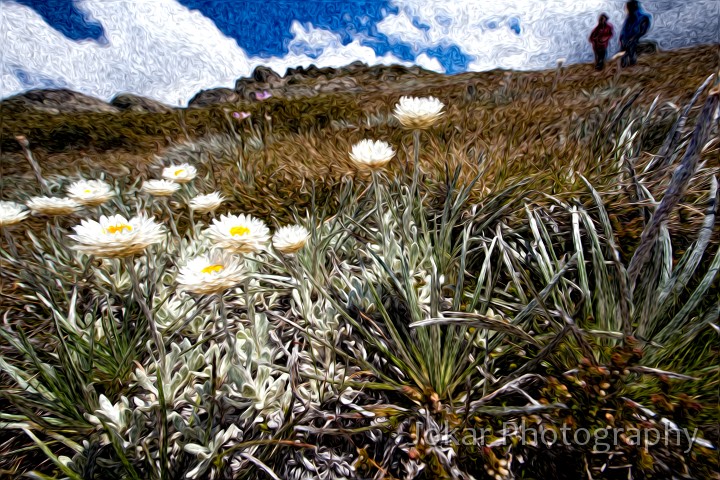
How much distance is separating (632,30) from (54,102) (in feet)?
5.11

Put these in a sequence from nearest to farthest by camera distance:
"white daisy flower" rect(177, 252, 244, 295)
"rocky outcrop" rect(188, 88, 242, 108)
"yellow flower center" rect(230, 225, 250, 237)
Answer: "white daisy flower" rect(177, 252, 244, 295), "yellow flower center" rect(230, 225, 250, 237), "rocky outcrop" rect(188, 88, 242, 108)

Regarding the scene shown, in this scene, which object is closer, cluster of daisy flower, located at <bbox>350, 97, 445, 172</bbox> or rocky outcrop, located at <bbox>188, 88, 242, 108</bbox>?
cluster of daisy flower, located at <bbox>350, 97, 445, 172</bbox>

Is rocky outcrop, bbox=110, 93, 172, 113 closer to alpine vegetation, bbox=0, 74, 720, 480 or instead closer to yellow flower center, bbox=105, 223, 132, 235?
alpine vegetation, bbox=0, 74, 720, 480

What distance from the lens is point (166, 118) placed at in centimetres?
123

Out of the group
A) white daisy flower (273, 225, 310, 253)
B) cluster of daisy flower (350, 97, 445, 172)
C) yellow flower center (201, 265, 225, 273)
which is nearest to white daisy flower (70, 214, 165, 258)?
yellow flower center (201, 265, 225, 273)

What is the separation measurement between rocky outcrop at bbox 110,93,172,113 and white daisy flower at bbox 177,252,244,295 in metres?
0.61

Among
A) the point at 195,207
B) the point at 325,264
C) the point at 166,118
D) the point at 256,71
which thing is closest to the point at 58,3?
the point at 166,118

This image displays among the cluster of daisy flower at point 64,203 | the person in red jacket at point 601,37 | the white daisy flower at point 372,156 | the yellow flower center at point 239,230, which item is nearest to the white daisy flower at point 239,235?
the yellow flower center at point 239,230

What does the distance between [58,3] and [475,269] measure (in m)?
1.31

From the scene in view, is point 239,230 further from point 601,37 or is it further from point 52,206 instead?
point 601,37

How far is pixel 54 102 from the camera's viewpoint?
1.18 meters

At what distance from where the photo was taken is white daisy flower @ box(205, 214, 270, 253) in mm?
813

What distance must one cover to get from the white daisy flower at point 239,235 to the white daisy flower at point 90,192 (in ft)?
1.21

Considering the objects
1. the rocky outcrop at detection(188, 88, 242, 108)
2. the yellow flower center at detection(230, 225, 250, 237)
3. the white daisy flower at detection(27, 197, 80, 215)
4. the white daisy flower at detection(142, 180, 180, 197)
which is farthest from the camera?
the rocky outcrop at detection(188, 88, 242, 108)
